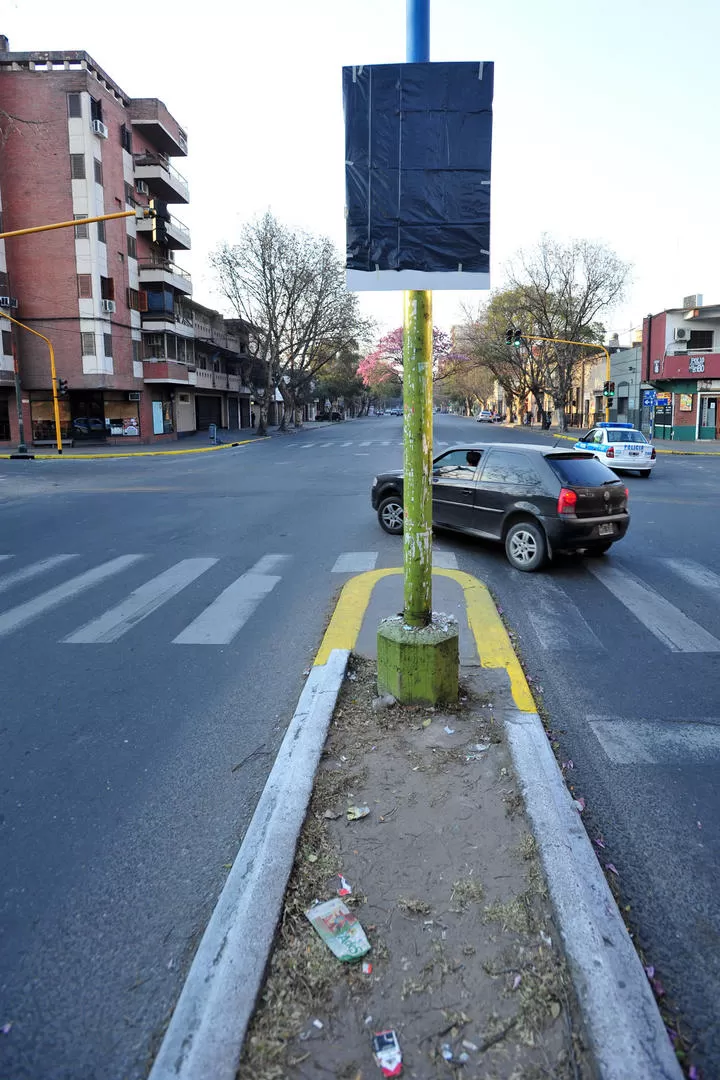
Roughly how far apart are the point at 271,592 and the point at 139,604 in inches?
56.6

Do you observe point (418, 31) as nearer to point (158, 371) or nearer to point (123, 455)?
point (123, 455)

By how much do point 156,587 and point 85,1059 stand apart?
21.2ft

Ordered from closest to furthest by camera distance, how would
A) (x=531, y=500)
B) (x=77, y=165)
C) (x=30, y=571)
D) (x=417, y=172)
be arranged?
(x=417, y=172) → (x=531, y=500) → (x=30, y=571) → (x=77, y=165)

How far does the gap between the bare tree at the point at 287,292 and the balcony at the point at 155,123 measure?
24.5 ft

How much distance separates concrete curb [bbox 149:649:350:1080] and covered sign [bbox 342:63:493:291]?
9.28ft

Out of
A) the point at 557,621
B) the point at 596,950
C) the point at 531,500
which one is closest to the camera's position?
the point at 596,950

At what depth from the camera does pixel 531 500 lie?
9.17 metres

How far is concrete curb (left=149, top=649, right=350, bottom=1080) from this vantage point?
2.20 metres

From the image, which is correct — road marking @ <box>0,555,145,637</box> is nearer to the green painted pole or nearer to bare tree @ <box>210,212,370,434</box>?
the green painted pole

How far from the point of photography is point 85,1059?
7.60ft

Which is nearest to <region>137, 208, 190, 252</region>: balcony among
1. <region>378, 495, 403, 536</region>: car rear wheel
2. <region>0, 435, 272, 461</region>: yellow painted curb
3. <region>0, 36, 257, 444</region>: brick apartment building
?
<region>0, 36, 257, 444</region>: brick apartment building

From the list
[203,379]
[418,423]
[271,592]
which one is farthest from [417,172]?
[203,379]

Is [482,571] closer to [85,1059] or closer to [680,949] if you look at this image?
A: [680,949]

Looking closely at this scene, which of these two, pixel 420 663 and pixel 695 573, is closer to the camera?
pixel 420 663
